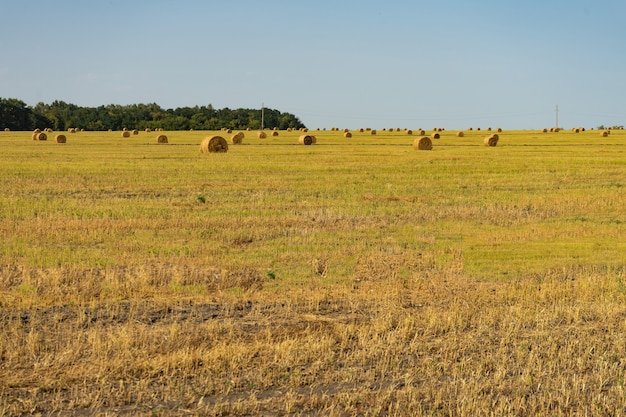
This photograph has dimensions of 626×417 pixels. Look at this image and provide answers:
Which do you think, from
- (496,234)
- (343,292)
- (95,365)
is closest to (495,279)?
(343,292)

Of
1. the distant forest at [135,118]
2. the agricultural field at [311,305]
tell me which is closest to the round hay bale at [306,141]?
Answer: the agricultural field at [311,305]

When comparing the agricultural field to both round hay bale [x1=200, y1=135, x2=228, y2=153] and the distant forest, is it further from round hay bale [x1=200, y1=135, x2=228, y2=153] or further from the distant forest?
the distant forest

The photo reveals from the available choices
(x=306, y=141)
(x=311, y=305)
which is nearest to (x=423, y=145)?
(x=306, y=141)

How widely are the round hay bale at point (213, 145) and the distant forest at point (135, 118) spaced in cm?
7007

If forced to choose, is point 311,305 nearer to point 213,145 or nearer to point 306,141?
point 213,145

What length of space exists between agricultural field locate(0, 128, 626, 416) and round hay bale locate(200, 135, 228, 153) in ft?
63.3

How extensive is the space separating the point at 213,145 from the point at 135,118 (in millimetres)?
81526

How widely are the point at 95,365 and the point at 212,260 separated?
5.13m

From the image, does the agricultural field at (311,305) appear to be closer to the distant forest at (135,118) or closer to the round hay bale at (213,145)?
the round hay bale at (213,145)

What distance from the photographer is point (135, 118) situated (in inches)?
4633

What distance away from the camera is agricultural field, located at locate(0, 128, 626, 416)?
6469 millimetres

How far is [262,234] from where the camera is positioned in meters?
14.6

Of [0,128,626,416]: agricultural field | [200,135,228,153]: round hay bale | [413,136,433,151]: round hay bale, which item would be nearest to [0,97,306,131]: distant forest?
[413,136,433,151]: round hay bale

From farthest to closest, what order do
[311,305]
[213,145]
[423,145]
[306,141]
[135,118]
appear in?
1. [135,118]
2. [306,141]
3. [423,145]
4. [213,145]
5. [311,305]
